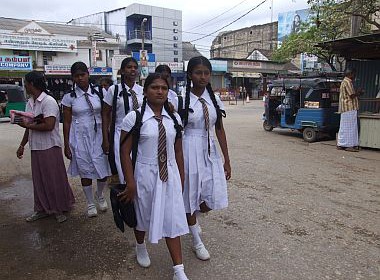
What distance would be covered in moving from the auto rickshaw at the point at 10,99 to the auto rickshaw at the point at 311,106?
13711mm

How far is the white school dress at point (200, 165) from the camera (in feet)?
9.92

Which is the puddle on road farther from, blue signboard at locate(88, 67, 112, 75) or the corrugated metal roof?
the corrugated metal roof

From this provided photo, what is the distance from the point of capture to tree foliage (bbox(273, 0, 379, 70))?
883 cm

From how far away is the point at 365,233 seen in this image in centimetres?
364

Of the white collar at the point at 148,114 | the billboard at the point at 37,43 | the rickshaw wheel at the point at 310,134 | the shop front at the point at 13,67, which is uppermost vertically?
the billboard at the point at 37,43

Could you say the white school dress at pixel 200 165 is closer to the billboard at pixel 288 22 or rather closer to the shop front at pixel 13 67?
the shop front at pixel 13 67

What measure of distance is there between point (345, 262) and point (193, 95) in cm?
197

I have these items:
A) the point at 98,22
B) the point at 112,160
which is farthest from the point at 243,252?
the point at 98,22

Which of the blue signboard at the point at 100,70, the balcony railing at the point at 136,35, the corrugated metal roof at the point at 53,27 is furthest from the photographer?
the balcony railing at the point at 136,35

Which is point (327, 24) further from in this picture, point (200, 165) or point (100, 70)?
point (100, 70)

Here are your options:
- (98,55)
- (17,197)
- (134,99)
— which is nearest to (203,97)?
(134,99)

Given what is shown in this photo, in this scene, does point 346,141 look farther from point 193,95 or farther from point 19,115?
point 19,115

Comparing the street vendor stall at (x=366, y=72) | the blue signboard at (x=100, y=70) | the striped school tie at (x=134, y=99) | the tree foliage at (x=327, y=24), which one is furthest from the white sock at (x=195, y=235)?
the blue signboard at (x=100, y=70)

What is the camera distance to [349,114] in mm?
8141
